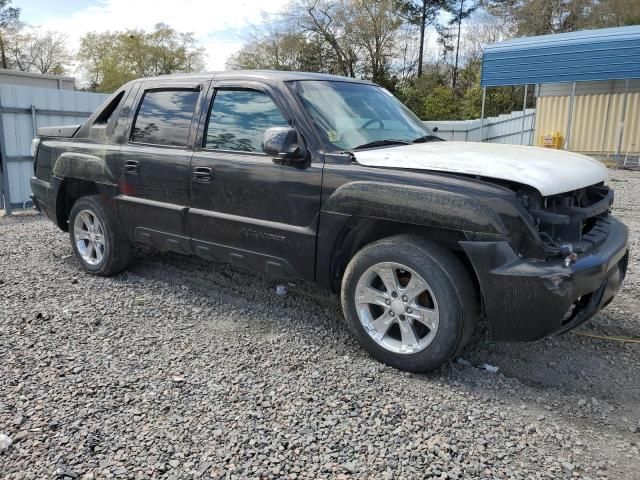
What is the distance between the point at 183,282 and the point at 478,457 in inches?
132

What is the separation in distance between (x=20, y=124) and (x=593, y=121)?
15.7m

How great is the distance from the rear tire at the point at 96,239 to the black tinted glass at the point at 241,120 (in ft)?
4.92

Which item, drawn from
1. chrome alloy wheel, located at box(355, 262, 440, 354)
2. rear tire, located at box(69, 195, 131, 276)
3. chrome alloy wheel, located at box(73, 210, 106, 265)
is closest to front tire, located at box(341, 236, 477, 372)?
chrome alloy wheel, located at box(355, 262, 440, 354)

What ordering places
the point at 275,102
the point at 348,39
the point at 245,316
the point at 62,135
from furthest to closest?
1. the point at 348,39
2. the point at 62,135
3. the point at 245,316
4. the point at 275,102

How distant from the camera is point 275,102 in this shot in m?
3.90

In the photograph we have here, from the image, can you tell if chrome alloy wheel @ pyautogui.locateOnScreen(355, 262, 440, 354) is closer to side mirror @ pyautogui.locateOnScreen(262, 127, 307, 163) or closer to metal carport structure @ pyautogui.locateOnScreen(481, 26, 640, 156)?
side mirror @ pyautogui.locateOnScreen(262, 127, 307, 163)

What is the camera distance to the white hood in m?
2.96

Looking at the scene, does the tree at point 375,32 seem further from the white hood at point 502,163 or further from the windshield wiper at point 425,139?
the white hood at point 502,163

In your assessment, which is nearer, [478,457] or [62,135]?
[478,457]

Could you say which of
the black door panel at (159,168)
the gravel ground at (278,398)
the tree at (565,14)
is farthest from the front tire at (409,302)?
the tree at (565,14)

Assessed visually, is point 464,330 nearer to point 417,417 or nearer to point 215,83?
point 417,417

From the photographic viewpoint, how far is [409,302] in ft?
10.9

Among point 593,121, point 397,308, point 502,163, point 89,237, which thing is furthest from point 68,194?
point 593,121

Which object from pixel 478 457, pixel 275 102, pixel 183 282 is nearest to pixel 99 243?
pixel 183 282
